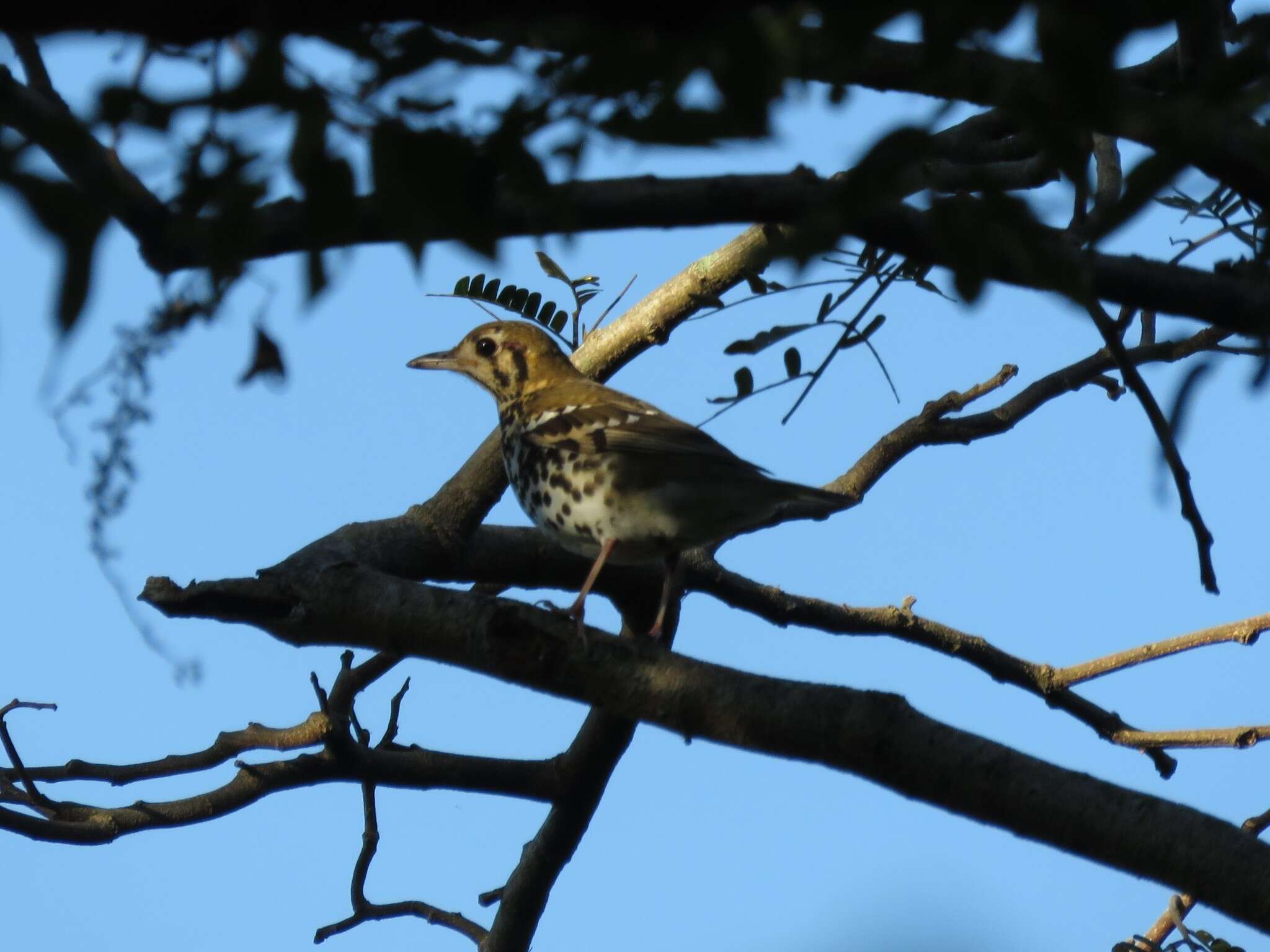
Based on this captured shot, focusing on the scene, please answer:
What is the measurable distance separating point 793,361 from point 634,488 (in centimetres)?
158

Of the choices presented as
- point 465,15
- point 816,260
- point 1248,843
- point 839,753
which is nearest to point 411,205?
point 465,15

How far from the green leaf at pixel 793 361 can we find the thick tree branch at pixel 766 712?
2.70ft

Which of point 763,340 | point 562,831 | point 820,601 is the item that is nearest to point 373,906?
point 562,831

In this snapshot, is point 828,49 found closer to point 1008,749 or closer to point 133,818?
point 1008,749

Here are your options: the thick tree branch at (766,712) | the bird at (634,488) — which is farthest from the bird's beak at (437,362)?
the thick tree branch at (766,712)

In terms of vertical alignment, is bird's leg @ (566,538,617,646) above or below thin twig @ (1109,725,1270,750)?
above

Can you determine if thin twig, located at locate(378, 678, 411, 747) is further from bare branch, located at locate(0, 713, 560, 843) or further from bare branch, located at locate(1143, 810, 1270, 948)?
bare branch, located at locate(1143, 810, 1270, 948)

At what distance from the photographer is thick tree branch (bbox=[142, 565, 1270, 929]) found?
301 cm

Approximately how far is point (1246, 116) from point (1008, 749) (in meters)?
1.70

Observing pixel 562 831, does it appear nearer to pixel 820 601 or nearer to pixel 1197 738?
pixel 820 601

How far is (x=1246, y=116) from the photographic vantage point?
6.00 feet

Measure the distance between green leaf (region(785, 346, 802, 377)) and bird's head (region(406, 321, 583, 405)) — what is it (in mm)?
2733

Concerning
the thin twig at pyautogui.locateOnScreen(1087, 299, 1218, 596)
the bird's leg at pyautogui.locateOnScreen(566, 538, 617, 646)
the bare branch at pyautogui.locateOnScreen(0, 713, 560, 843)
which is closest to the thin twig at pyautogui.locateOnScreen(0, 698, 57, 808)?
the bare branch at pyautogui.locateOnScreen(0, 713, 560, 843)

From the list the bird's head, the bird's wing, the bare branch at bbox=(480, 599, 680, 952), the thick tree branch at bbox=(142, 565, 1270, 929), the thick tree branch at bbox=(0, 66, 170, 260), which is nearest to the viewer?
the thick tree branch at bbox=(0, 66, 170, 260)
